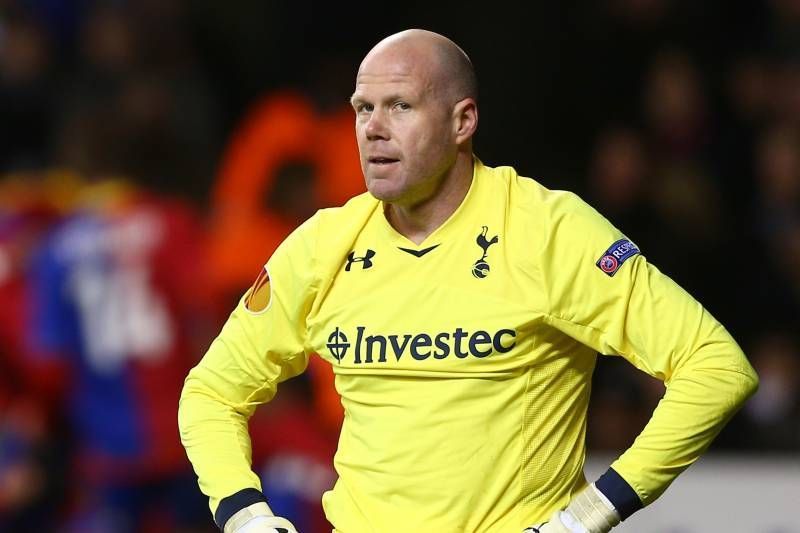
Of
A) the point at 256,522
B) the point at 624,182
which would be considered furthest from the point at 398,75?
the point at 624,182

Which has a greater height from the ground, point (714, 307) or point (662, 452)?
point (662, 452)

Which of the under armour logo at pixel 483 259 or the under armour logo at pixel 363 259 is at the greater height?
the under armour logo at pixel 483 259

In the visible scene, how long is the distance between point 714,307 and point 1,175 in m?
4.37

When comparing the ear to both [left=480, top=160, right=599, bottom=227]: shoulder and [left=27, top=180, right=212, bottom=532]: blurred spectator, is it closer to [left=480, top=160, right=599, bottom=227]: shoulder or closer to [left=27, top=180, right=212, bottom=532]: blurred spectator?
[left=480, top=160, right=599, bottom=227]: shoulder

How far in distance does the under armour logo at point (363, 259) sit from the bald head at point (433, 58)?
0.44 m

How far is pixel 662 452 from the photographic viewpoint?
3971 millimetres

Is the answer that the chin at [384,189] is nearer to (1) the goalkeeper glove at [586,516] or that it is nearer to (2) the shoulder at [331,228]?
(2) the shoulder at [331,228]

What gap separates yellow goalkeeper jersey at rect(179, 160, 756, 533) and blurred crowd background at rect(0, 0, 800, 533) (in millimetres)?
3674

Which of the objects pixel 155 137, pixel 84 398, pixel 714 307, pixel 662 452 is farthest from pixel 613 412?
pixel 662 452

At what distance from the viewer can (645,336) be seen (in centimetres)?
404

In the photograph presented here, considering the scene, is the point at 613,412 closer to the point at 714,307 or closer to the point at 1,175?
the point at 714,307

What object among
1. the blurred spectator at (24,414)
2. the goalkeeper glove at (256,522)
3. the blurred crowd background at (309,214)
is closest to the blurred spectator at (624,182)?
the blurred crowd background at (309,214)

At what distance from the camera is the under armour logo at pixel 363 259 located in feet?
14.3

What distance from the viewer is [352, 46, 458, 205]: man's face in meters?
4.24
